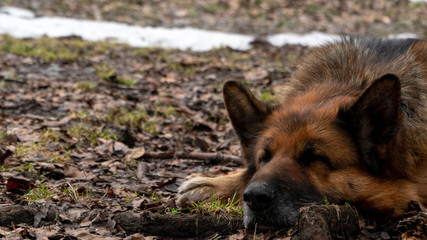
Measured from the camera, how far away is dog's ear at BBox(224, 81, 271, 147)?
421 cm

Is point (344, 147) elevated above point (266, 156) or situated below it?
above

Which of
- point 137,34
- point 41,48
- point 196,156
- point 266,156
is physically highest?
point 137,34

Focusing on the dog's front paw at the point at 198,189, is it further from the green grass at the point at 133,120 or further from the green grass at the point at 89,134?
the green grass at the point at 133,120

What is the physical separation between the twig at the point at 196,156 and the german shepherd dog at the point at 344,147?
1525 mm

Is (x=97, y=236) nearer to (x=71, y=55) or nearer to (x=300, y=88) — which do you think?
(x=300, y=88)

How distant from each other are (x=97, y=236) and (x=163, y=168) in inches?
83.5

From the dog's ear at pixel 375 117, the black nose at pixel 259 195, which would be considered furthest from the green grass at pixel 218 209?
the dog's ear at pixel 375 117

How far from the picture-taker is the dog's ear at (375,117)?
3.44 meters

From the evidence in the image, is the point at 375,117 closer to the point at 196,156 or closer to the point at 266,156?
the point at 266,156

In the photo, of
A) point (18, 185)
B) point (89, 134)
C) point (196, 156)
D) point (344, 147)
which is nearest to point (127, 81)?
point (89, 134)

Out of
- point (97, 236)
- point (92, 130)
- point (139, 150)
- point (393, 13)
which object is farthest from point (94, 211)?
point (393, 13)

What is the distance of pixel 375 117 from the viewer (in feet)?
11.7

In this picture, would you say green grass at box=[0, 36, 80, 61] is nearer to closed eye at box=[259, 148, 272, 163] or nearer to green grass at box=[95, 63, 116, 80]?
green grass at box=[95, 63, 116, 80]

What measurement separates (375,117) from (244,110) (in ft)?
3.72
